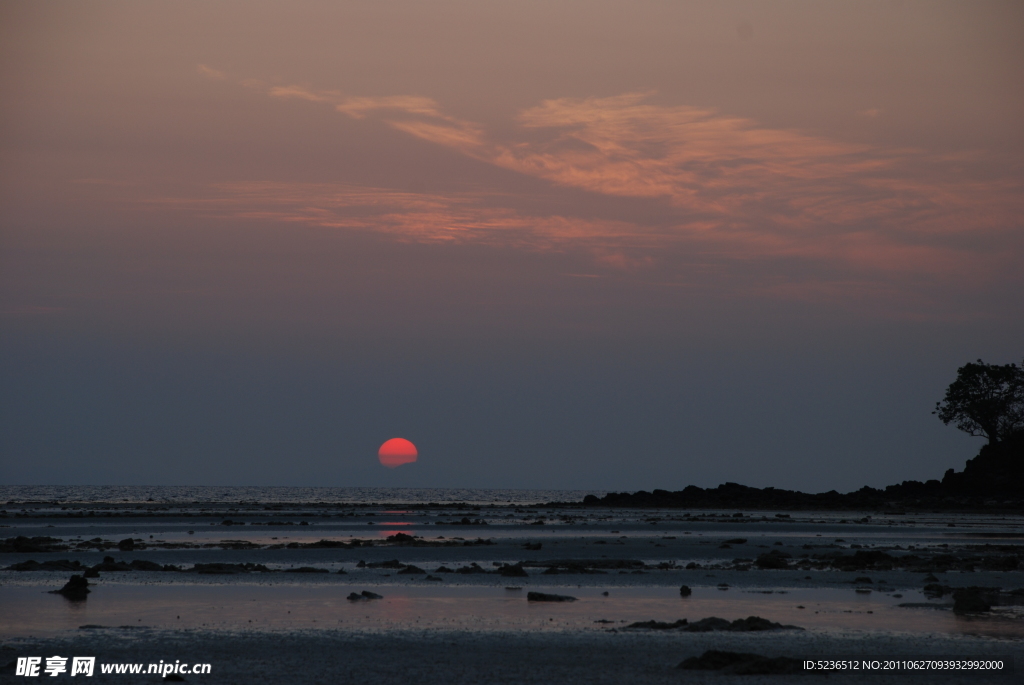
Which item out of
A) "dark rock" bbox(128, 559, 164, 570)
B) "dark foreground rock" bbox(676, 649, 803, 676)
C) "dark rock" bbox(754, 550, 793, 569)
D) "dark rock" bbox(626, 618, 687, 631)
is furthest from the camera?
"dark rock" bbox(754, 550, 793, 569)

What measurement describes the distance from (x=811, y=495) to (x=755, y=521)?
4196 centimetres

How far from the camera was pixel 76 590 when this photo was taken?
2233cm

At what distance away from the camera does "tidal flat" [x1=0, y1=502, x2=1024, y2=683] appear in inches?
602

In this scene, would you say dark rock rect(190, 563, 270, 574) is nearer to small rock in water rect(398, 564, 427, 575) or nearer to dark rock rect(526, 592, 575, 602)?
small rock in water rect(398, 564, 427, 575)

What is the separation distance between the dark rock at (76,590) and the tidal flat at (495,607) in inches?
11.9

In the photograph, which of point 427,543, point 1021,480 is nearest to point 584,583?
point 427,543

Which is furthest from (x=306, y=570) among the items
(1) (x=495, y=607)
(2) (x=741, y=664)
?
(2) (x=741, y=664)

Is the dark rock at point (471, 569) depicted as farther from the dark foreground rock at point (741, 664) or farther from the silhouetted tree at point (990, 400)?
the silhouetted tree at point (990, 400)

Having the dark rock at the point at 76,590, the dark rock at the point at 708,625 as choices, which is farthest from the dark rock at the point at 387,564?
the dark rock at the point at 708,625

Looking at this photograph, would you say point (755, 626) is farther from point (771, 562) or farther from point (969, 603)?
point (771, 562)

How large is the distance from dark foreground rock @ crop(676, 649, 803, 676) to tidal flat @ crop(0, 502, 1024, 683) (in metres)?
0.24

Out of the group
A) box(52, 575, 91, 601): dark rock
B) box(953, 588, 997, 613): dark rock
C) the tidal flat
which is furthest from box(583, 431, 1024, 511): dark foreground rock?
box(52, 575, 91, 601): dark rock

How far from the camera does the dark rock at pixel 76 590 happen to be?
22150 millimetres

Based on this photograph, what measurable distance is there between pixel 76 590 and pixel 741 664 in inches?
664
